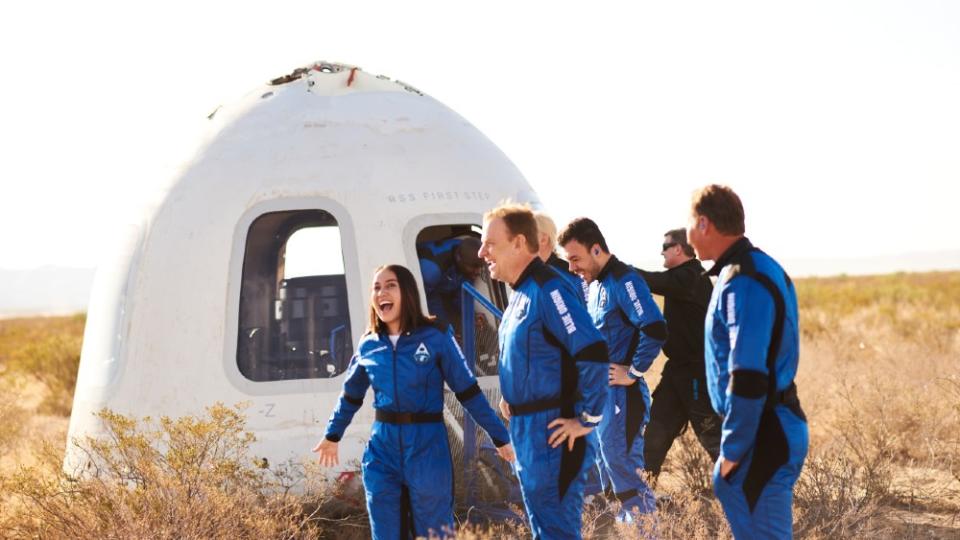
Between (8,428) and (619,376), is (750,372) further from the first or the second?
(8,428)

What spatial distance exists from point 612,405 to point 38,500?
3072mm

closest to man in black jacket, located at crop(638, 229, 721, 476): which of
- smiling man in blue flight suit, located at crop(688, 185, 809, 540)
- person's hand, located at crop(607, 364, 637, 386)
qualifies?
person's hand, located at crop(607, 364, 637, 386)

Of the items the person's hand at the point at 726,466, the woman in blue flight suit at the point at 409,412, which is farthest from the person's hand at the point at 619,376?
the person's hand at the point at 726,466

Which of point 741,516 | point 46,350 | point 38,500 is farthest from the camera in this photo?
point 46,350

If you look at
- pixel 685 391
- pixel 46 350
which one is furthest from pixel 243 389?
pixel 46 350

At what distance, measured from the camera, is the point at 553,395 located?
4191mm

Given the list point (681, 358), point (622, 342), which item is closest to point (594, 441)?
point (622, 342)

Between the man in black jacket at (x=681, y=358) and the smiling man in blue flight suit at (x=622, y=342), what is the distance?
0.61 m

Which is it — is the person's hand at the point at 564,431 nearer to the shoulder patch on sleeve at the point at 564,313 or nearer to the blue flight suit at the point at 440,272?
the shoulder patch on sleeve at the point at 564,313

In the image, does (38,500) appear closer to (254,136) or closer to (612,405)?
(254,136)

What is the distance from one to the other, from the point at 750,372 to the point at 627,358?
235cm

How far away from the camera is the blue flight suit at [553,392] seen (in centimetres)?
417

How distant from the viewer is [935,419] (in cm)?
977

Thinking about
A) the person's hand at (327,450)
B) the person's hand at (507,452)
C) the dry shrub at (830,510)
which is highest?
the person's hand at (327,450)
